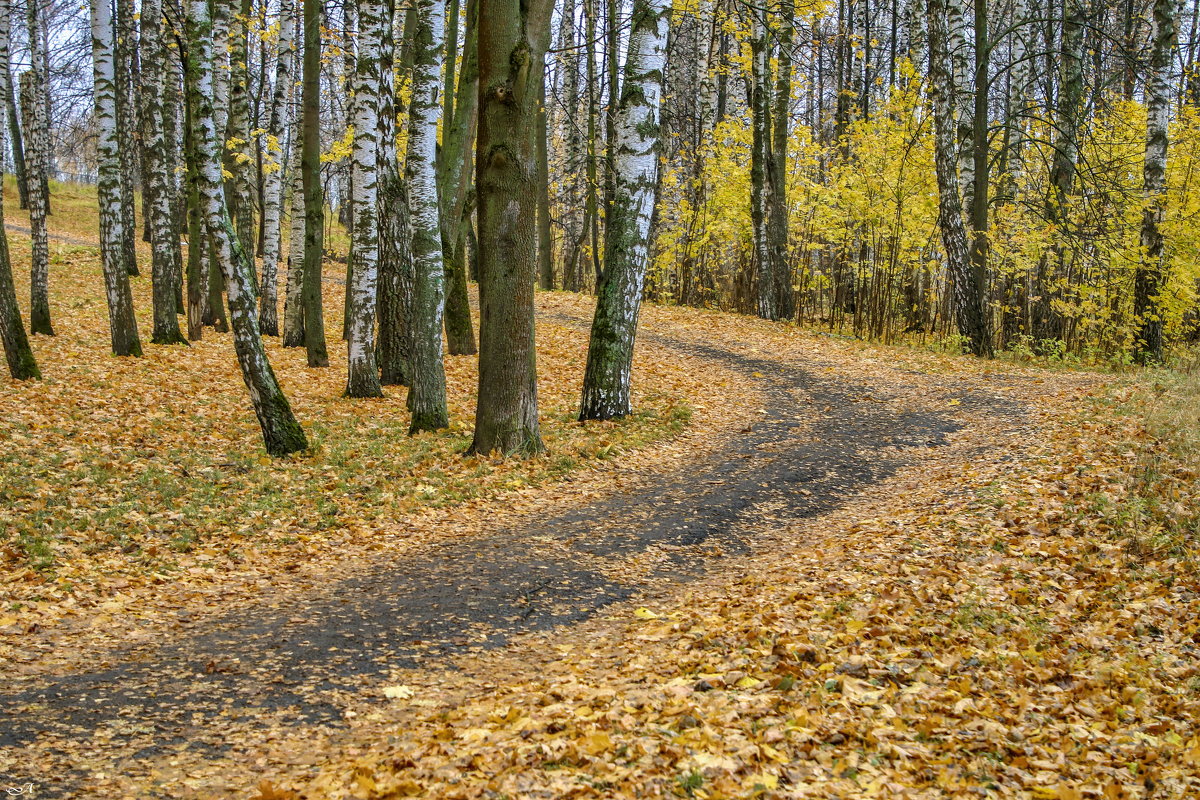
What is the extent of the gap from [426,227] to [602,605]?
6232 mm

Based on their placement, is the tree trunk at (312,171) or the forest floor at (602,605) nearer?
the forest floor at (602,605)

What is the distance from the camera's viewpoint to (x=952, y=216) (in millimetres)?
16906

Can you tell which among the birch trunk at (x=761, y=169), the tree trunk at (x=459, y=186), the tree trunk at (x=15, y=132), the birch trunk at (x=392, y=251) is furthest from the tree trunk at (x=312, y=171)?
the birch trunk at (x=761, y=169)

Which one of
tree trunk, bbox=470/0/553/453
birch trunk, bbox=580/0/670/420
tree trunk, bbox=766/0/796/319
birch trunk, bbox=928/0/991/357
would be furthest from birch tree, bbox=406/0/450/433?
tree trunk, bbox=766/0/796/319

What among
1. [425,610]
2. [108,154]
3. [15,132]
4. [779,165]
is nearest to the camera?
[425,610]

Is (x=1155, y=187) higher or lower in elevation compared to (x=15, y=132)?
lower

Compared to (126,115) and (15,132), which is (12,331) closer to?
(126,115)

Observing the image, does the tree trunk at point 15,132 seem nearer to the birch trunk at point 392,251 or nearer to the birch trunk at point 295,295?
the birch trunk at point 295,295

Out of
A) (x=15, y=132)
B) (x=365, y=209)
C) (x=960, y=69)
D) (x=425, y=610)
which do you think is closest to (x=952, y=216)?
(x=960, y=69)

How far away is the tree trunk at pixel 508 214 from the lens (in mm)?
8633

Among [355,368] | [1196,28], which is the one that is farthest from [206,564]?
[1196,28]

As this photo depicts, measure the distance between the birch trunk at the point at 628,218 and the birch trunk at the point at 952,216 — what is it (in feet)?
28.8

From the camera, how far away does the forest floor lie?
3898mm

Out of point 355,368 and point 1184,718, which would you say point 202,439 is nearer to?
point 355,368
